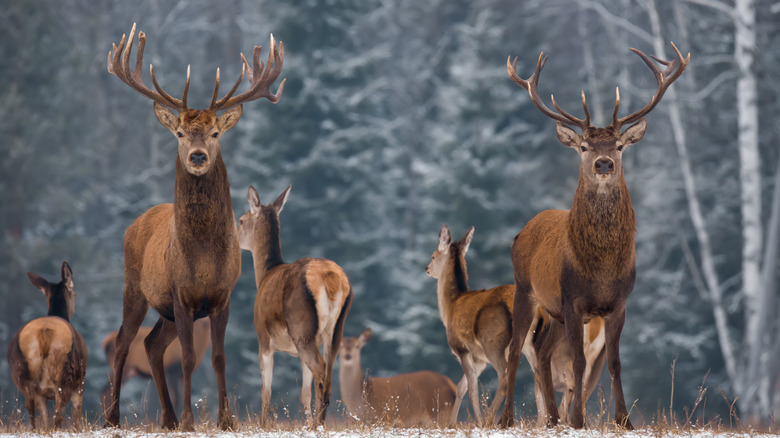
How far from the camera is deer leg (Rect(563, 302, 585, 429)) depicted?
7535mm

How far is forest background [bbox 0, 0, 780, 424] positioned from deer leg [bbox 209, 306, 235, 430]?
526 inches

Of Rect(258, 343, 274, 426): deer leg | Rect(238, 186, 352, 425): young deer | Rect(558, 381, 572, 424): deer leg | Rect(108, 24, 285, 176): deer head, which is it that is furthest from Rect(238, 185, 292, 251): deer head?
Rect(558, 381, 572, 424): deer leg

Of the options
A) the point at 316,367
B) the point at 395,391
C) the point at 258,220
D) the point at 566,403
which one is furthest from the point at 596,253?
the point at 395,391

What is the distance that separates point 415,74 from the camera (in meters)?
34.2

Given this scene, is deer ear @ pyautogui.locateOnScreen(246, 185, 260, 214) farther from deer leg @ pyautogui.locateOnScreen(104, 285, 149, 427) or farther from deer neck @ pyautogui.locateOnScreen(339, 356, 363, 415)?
deer leg @ pyautogui.locateOnScreen(104, 285, 149, 427)

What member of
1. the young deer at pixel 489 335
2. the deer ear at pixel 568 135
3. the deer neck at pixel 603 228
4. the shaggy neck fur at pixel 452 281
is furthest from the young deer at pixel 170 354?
the deer neck at pixel 603 228

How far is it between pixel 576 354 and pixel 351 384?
5326 millimetres

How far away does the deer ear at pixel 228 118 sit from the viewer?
8383 millimetres

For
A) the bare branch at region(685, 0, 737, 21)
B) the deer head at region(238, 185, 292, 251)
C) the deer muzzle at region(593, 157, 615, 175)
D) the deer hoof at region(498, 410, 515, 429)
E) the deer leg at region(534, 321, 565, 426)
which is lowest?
the deer hoof at region(498, 410, 515, 429)

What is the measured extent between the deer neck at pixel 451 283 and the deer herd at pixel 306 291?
0.02 m

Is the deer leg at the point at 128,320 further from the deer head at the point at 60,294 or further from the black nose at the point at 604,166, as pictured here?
the black nose at the point at 604,166

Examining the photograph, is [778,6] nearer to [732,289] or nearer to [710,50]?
[710,50]

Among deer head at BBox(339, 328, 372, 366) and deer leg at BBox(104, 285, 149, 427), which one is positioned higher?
deer leg at BBox(104, 285, 149, 427)

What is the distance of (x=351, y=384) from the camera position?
12.6 meters
